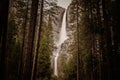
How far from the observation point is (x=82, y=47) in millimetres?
22891

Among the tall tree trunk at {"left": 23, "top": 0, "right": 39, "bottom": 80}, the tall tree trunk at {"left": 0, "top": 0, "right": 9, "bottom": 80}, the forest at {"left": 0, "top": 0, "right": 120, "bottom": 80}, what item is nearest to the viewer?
the tall tree trunk at {"left": 0, "top": 0, "right": 9, "bottom": 80}

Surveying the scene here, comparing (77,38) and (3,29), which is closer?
(3,29)

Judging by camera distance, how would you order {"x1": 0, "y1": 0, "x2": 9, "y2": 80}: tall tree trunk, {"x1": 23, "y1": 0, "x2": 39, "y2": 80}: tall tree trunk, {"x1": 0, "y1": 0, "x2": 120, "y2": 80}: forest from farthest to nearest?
{"x1": 0, "y1": 0, "x2": 120, "y2": 80}: forest < {"x1": 23, "y1": 0, "x2": 39, "y2": 80}: tall tree trunk < {"x1": 0, "y1": 0, "x2": 9, "y2": 80}: tall tree trunk

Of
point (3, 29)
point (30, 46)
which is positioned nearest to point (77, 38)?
point (30, 46)

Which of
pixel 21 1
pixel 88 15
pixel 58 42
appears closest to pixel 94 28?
pixel 88 15

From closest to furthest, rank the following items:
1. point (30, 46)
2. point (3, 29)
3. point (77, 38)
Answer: point (3, 29) < point (30, 46) < point (77, 38)

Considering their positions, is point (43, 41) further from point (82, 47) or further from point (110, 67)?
point (110, 67)

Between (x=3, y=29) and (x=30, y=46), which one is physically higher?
(x=3, y=29)

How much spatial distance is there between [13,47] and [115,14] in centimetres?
1176

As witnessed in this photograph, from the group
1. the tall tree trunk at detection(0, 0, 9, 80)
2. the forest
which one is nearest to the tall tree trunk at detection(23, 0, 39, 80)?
the forest

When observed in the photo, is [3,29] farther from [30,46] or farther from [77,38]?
[77,38]

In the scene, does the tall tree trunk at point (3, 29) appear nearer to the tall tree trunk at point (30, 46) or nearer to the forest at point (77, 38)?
the forest at point (77, 38)

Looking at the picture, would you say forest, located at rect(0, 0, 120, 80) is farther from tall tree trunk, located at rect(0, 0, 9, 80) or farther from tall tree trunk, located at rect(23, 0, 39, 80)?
tall tree trunk, located at rect(0, 0, 9, 80)

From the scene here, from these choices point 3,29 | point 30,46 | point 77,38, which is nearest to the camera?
point 3,29
